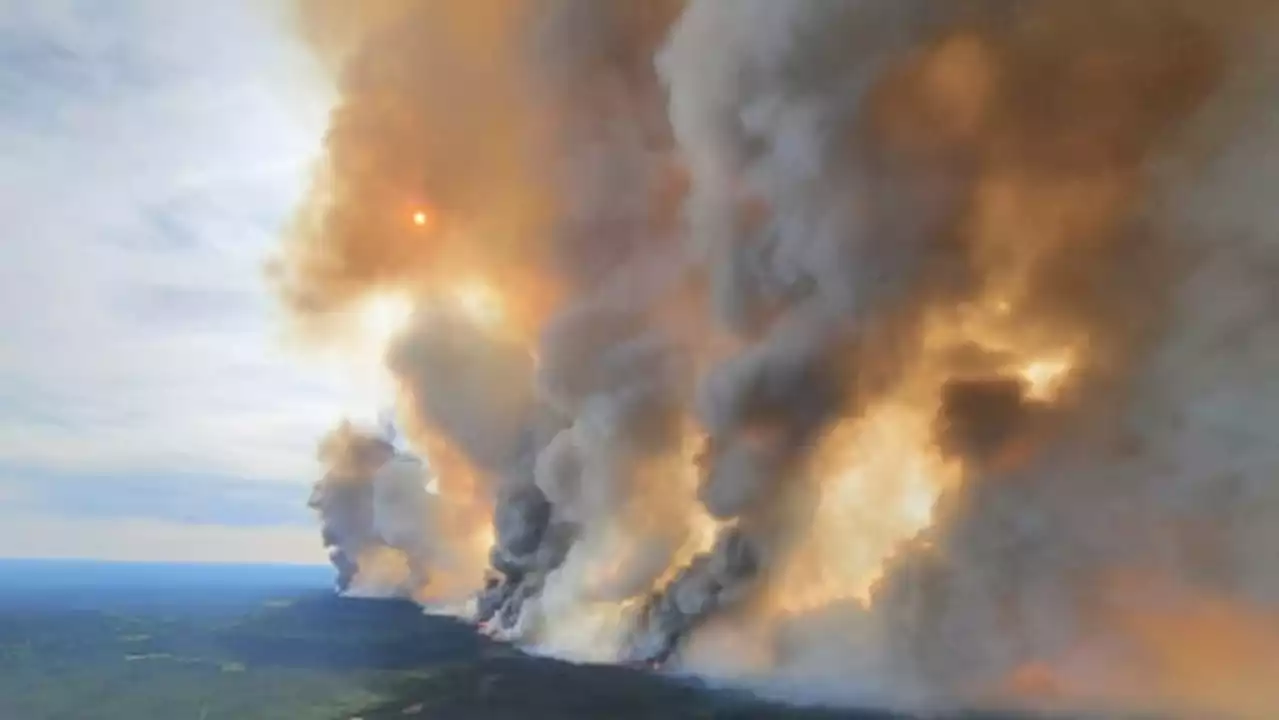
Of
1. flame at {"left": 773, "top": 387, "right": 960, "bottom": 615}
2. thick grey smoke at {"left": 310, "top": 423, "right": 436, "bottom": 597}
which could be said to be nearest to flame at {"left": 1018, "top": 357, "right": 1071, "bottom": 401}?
flame at {"left": 773, "top": 387, "right": 960, "bottom": 615}

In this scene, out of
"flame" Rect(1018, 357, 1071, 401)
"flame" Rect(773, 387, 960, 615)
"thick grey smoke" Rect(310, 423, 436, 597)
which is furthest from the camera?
"thick grey smoke" Rect(310, 423, 436, 597)

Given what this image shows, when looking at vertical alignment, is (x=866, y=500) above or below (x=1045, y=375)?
below

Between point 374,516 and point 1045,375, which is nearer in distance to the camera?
point 1045,375

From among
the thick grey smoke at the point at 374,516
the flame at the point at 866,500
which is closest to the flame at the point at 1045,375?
the flame at the point at 866,500

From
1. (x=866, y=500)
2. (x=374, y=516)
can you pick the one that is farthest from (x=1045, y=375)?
(x=374, y=516)

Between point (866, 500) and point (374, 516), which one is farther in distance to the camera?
point (374, 516)

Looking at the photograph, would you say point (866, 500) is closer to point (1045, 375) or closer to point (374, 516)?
point (1045, 375)

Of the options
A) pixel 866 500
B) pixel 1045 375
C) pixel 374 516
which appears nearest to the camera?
pixel 1045 375

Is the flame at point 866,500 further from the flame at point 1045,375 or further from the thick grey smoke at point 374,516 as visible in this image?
the thick grey smoke at point 374,516

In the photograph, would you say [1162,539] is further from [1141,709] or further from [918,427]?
[918,427]

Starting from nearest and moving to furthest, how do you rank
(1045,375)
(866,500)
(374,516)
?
(1045,375), (866,500), (374,516)

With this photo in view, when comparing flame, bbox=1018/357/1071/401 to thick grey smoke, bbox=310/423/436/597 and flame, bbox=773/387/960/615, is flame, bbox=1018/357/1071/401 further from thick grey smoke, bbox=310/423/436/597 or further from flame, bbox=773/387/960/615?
thick grey smoke, bbox=310/423/436/597

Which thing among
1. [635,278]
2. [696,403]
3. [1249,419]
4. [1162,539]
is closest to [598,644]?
[696,403]
